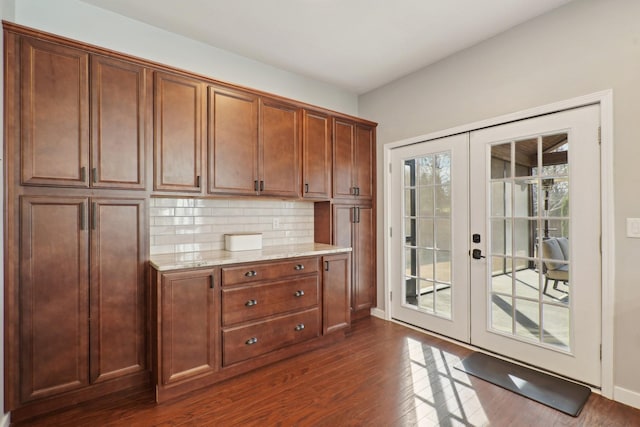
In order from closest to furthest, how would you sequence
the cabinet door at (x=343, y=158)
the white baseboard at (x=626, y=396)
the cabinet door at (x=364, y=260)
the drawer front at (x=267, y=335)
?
the white baseboard at (x=626, y=396) → the drawer front at (x=267, y=335) → the cabinet door at (x=343, y=158) → the cabinet door at (x=364, y=260)

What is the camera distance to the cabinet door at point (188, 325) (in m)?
2.18

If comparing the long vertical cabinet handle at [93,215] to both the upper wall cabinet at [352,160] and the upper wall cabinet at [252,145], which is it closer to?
the upper wall cabinet at [252,145]

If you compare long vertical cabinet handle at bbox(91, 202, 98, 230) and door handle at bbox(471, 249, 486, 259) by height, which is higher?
long vertical cabinet handle at bbox(91, 202, 98, 230)

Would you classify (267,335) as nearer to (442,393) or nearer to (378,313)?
(442,393)

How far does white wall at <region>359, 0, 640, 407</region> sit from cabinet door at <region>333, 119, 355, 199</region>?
984 millimetres

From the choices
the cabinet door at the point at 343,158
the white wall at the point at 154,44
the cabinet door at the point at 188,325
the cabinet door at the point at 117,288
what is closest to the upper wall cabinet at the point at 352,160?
the cabinet door at the point at 343,158

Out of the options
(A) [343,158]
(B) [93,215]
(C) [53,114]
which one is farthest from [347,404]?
(C) [53,114]

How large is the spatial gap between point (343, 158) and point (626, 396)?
9.94 feet

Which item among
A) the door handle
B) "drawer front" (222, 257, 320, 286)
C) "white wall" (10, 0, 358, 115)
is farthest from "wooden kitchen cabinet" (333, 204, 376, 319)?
"white wall" (10, 0, 358, 115)

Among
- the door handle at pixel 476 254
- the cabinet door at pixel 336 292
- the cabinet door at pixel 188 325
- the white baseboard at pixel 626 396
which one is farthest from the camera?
the cabinet door at pixel 336 292

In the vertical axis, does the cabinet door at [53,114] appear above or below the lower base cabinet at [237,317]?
above

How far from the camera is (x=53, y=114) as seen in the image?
2.00 m

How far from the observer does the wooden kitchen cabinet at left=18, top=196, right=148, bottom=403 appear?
1.95 m

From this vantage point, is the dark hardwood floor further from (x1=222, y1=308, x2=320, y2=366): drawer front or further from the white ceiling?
the white ceiling
